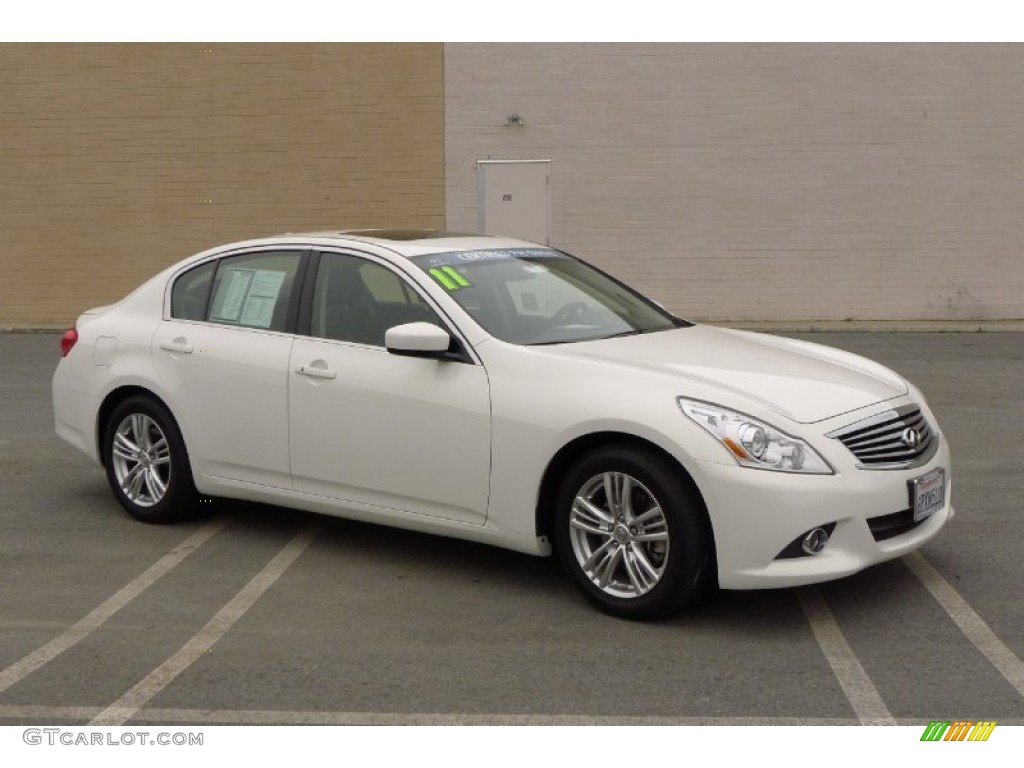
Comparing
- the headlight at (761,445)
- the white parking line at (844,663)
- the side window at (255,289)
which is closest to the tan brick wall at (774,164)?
the side window at (255,289)

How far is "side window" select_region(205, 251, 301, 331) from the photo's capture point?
707 cm

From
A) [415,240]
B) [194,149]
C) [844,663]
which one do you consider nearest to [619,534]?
[844,663]

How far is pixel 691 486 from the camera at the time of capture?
5605 mm

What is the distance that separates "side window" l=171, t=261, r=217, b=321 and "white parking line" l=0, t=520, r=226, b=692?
113 cm

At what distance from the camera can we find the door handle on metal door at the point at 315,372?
661cm

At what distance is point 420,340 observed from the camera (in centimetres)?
619

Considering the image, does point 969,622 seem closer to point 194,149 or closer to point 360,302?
→ point 360,302

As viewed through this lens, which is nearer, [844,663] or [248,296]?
[844,663]

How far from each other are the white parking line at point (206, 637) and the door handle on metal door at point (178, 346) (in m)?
1.12

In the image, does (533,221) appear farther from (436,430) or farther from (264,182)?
(436,430)

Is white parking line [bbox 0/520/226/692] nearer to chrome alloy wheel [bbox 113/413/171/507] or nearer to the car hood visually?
chrome alloy wheel [bbox 113/413/171/507]

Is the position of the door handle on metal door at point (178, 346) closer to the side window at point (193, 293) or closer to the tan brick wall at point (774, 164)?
the side window at point (193, 293)

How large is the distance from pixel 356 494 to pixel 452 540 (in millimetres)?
731

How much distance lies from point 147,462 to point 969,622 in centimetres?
422
